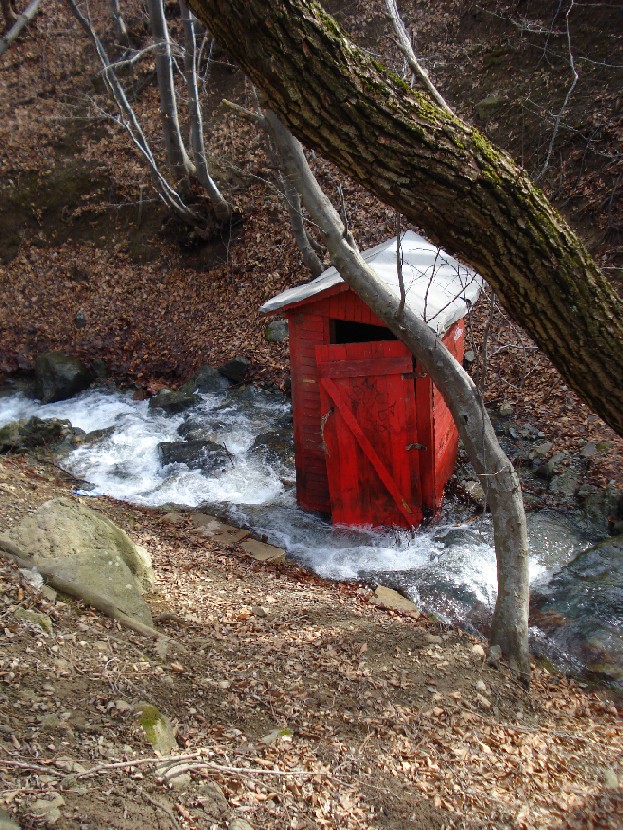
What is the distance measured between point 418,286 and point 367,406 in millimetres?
1371

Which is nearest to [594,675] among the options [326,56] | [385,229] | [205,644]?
[205,644]

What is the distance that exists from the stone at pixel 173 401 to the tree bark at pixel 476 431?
626 centimetres

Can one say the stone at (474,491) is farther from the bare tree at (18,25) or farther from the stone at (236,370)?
the bare tree at (18,25)

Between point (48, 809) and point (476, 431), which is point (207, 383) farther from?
point (48, 809)

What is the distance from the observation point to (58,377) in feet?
36.9

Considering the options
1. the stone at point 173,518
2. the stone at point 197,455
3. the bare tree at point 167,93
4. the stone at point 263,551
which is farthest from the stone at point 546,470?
the bare tree at point 167,93

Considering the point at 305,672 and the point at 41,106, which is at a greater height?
the point at 41,106

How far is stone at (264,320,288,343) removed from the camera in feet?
36.1

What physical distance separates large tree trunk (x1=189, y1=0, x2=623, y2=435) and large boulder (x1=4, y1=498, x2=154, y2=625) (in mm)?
3098

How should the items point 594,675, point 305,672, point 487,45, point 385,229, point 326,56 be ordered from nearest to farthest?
point 326,56 → point 305,672 → point 594,675 → point 385,229 → point 487,45

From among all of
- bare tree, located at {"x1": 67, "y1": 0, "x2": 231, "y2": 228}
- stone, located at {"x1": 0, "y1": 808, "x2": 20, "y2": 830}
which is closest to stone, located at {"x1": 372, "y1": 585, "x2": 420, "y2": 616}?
stone, located at {"x1": 0, "y1": 808, "x2": 20, "y2": 830}

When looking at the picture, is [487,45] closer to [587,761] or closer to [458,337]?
[458,337]

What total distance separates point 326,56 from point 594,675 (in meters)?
5.05

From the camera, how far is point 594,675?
5.23m
